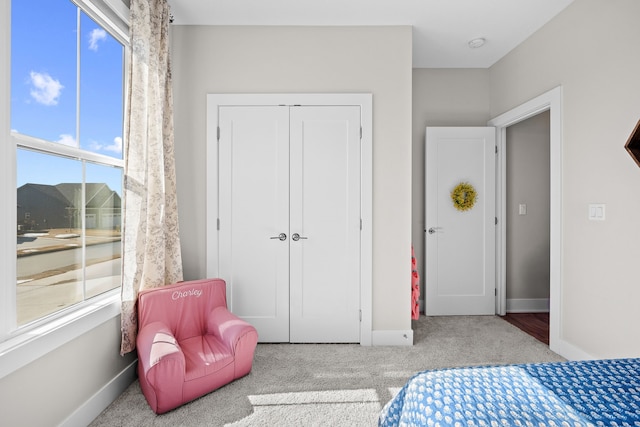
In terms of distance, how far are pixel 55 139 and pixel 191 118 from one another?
50.5 inches

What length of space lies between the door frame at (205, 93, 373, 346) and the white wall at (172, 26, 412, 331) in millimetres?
58

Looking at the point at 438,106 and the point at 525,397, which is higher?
the point at 438,106

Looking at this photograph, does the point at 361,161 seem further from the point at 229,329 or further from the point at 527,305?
the point at 527,305

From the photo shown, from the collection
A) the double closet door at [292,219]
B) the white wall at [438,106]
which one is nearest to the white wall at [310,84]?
the double closet door at [292,219]

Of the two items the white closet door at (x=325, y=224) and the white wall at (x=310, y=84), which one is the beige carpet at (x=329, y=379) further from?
the white wall at (x=310, y=84)

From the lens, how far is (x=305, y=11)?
267cm

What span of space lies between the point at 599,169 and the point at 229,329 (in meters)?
2.83

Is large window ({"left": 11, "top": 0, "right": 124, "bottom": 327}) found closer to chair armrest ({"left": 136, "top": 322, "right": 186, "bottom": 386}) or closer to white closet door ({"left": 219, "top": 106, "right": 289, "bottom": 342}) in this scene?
chair armrest ({"left": 136, "top": 322, "right": 186, "bottom": 386})

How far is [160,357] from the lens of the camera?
1.78 metres

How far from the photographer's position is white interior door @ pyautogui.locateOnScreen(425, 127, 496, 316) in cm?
368

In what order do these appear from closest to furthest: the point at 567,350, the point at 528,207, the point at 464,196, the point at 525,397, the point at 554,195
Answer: the point at 525,397
the point at 567,350
the point at 554,195
the point at 464,196
the point at 528,207

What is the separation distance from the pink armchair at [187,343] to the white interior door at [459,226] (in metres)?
2.35

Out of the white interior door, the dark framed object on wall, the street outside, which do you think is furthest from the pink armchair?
the dark framed object on wall

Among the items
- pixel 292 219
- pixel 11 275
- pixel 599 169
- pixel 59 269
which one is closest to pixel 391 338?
A: pixel 292 219
